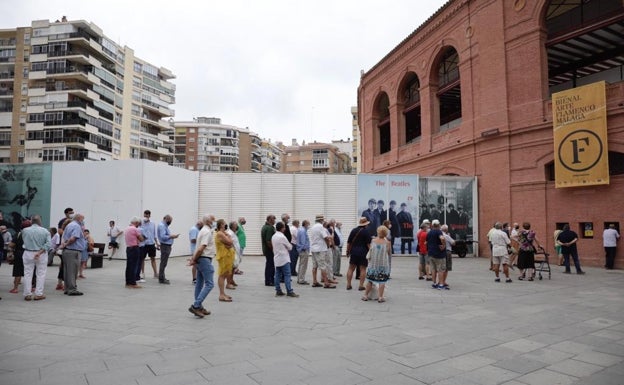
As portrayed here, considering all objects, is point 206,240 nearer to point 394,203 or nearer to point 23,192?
point 394,203

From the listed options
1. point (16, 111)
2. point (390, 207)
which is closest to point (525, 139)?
point (390, 207)

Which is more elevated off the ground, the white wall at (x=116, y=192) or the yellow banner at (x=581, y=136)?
the yellow banner at (x=581, y=136)

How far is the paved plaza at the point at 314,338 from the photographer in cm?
431

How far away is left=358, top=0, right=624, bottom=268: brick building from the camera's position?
16.0m

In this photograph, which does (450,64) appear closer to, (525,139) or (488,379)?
(525,139)

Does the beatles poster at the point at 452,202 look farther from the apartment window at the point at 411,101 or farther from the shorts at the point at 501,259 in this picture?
the shorts at the point at 501,259

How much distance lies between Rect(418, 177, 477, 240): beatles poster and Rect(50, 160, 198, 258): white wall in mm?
11885

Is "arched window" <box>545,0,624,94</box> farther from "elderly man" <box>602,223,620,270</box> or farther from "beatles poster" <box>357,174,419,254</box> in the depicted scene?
"beatles poster" <box>357,174,419,254</box>

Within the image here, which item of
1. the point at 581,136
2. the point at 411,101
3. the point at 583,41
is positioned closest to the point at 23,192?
the point at 411,101

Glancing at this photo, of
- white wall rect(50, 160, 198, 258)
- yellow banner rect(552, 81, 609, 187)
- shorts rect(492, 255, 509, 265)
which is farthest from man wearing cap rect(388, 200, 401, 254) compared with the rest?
white wall rect(50, 160, 198, 258)

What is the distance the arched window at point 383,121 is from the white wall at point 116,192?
1724 cm

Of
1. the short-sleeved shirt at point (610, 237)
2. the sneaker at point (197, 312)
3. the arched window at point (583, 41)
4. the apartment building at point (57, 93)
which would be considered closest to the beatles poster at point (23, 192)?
the sneaker at point (197, 312)

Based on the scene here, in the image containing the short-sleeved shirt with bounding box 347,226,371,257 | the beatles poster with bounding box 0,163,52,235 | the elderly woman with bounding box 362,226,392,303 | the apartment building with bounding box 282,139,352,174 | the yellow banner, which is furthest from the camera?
the apartment building with bounding box 282,139,352,174

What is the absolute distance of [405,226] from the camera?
20.2 m
